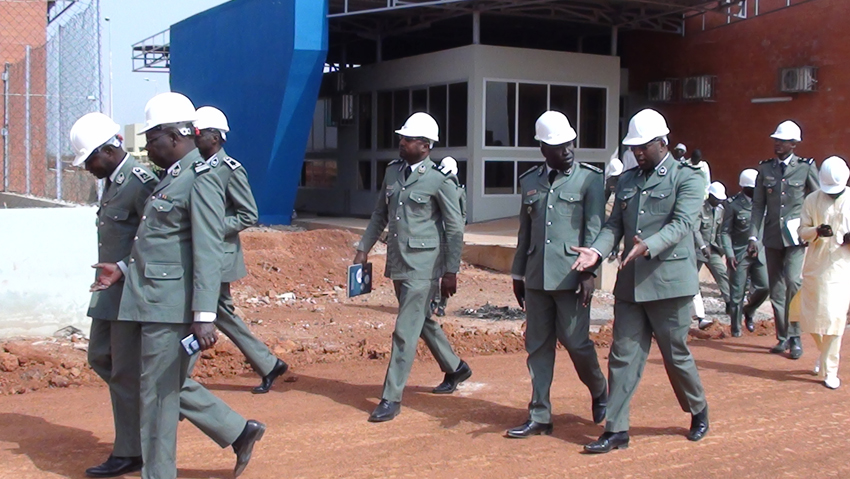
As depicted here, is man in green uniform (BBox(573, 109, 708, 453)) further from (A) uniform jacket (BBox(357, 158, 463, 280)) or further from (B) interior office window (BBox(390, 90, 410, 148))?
(B) interior office window (BBox(390, 90, 410, 148))

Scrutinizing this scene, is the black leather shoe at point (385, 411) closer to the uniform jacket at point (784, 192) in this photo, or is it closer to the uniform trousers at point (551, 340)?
the uniform trousers at point (551, 340)

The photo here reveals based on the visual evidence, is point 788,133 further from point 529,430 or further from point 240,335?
point 240,335

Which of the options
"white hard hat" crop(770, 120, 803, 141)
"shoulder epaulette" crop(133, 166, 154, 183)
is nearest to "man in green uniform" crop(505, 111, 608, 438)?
"shoulder epaulette" crop(133, 166, 154, 183)

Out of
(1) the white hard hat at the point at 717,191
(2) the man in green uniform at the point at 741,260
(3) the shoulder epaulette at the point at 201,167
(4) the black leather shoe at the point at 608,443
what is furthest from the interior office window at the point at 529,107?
(3) the shoulder epaulette at the point at 201,167

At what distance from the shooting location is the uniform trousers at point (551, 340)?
18.6 feet

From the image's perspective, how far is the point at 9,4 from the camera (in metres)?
10.2

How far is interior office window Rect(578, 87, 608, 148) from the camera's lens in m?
22.2

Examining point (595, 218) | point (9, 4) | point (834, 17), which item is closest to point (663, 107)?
point (834, 17)

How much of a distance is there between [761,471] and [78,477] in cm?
390

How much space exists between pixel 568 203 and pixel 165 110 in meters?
2.62

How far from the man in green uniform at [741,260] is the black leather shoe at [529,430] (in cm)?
456

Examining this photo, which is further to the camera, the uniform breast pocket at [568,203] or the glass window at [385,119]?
the glass window at [385,119]

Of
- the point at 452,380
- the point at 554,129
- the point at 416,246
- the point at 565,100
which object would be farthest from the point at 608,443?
the point at 565,100

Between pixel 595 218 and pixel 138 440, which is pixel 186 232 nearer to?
pixel 138 440
